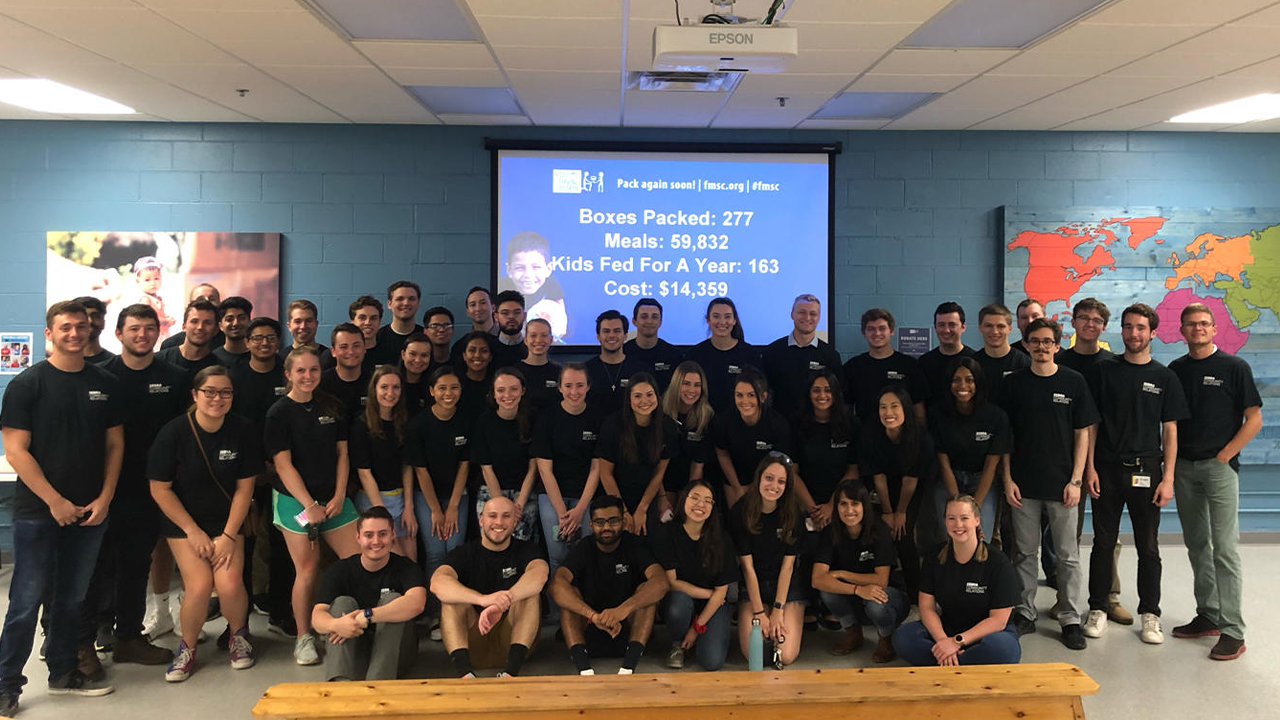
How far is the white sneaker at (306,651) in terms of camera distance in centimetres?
363

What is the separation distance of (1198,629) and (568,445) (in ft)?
10.9

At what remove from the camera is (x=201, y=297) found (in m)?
4.56

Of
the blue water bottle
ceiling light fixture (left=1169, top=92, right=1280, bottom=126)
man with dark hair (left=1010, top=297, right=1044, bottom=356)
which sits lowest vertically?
the blue water bottle

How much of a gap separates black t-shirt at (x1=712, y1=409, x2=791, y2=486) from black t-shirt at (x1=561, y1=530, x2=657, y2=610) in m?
0.73

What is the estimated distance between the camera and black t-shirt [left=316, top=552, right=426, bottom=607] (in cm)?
343

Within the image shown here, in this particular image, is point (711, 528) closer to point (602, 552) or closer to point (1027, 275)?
point (602, 552)

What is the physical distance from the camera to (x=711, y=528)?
3.70m

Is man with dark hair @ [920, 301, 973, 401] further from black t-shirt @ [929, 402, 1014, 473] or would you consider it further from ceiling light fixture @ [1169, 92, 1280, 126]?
ceiling light fixture @ [1169, 92, 1280, 126]

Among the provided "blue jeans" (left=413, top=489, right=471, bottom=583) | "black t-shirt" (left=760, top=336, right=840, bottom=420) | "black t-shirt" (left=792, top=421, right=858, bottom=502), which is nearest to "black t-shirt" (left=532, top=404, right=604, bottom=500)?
"blue jeans" (left=413, top=489, right=471, bottom=583)

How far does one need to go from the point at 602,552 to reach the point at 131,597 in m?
2.23

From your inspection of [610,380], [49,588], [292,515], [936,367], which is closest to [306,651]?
[292,515]

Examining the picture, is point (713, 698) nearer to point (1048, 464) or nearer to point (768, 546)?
point (768, 546)

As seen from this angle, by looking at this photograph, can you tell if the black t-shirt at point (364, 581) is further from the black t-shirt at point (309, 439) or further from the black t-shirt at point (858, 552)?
the black t-shirt at point (858, 552)

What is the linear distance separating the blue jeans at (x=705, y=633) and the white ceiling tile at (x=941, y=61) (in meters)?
2.90
